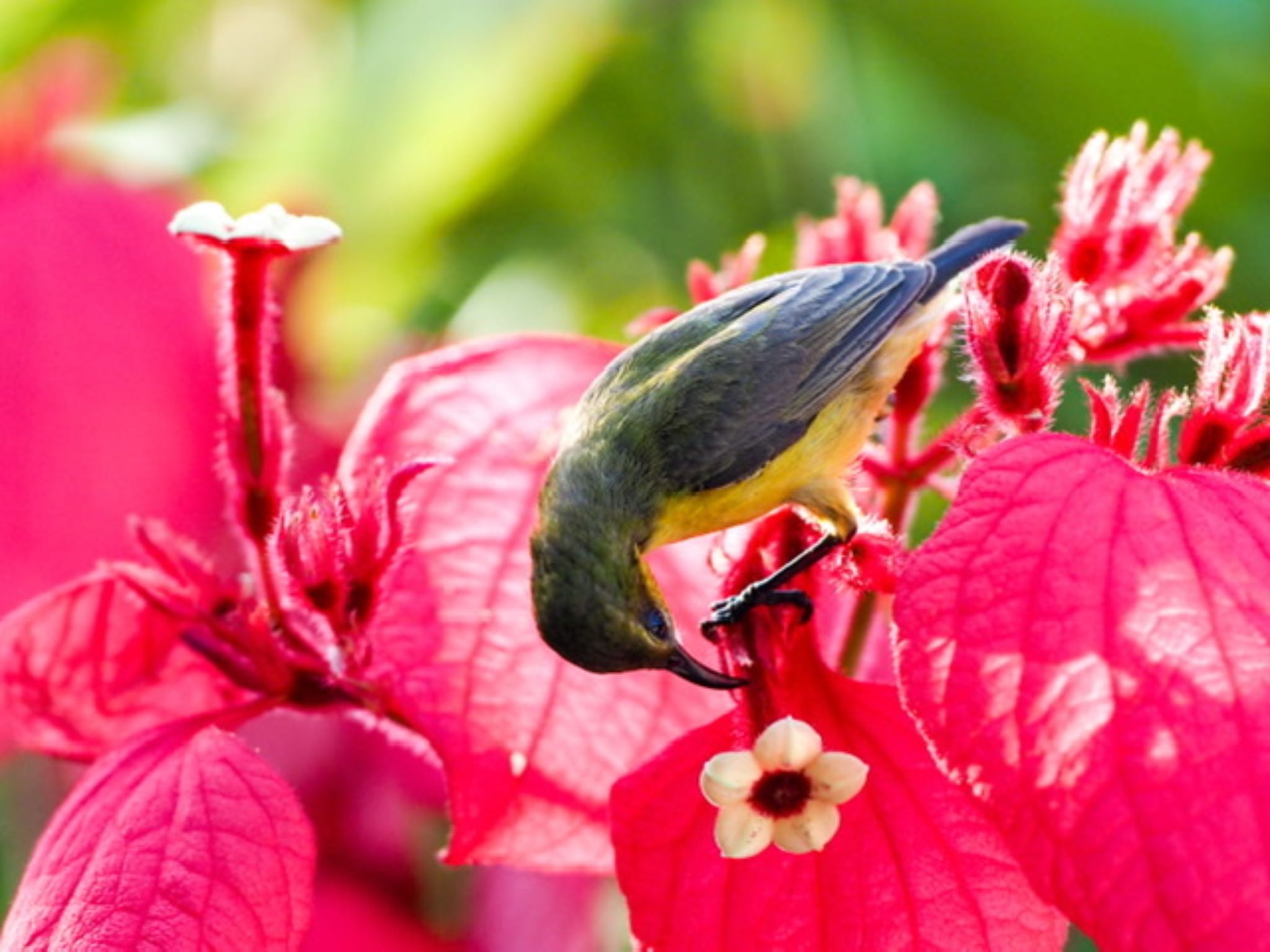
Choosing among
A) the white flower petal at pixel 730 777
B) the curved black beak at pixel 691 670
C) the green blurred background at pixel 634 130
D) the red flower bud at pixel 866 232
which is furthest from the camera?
the green blurred background at pixel 634 130

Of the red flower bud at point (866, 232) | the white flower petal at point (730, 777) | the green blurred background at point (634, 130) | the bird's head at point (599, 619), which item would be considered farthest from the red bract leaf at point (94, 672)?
the green blurred background at point (634, 130)

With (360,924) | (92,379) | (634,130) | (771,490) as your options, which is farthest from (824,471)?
(634,130)

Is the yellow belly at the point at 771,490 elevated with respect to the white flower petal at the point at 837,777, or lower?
elevated

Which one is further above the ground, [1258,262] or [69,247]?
[69,247]

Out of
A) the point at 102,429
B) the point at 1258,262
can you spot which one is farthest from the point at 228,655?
the point at 1258,262

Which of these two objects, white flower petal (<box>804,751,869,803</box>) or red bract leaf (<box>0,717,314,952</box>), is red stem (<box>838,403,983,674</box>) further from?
red bract leaf (<box>0,717,314,952</box>)

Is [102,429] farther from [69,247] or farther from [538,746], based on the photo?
Answer: [538,746]

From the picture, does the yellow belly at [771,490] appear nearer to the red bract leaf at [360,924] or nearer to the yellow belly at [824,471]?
the yellow belly at [824,471]
